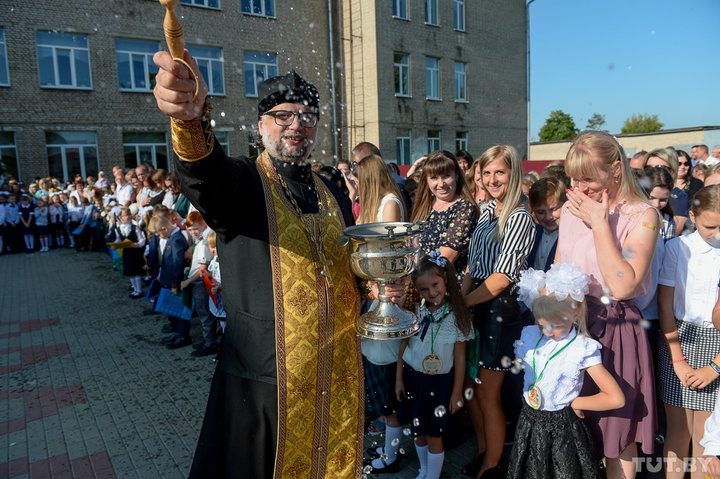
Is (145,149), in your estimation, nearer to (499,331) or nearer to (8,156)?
(8,156)

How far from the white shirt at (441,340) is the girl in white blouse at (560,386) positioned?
1.65 ft

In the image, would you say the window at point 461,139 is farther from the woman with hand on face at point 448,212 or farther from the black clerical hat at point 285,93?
the black clerical hat at point 285,93

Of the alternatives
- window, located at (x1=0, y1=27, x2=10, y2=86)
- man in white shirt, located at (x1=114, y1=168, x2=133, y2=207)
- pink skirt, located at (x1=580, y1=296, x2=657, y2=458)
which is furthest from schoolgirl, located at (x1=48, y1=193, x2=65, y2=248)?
pink skirt, located at (x1=580, y1=296, x2=657, y2=458)

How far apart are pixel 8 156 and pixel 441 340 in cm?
1777

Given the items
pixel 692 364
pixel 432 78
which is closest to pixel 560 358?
pixel 692 364

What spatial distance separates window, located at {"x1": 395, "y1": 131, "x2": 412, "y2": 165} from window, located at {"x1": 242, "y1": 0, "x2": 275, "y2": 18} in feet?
23.3

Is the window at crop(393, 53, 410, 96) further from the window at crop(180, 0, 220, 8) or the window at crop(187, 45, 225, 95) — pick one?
the window at crop(180, 0, 220, 8)

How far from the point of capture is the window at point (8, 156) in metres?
15.2

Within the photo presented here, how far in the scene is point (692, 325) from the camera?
2.59 meters

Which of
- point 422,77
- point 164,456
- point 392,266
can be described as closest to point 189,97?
point 392,266

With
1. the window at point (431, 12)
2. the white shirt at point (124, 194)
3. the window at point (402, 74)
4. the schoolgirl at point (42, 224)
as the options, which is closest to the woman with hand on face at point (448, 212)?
the white shirt at point (124, 194)

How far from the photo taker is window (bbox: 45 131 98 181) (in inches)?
625

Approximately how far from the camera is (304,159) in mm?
2088

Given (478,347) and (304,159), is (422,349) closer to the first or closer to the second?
(478,347)
